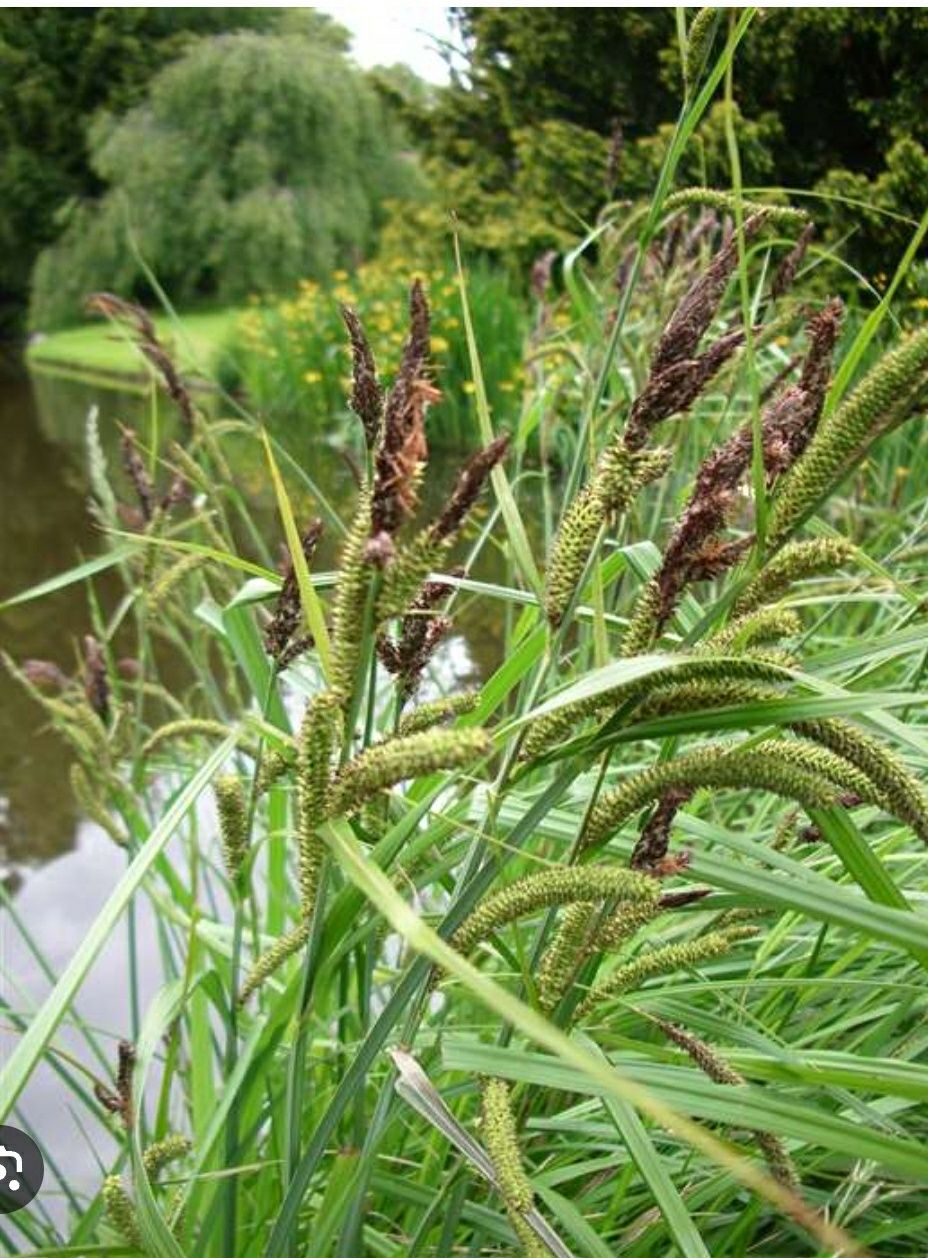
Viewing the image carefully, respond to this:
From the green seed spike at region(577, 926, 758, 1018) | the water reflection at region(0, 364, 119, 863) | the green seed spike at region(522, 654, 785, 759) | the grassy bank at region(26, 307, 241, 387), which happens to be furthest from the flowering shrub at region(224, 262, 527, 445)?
the green seed spike at region(522, 654, 785, 759)

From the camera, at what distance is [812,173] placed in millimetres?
6516

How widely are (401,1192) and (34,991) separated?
2209mm

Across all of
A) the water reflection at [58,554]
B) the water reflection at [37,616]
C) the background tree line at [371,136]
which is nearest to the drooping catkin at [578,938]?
the background tree line at [371,136]

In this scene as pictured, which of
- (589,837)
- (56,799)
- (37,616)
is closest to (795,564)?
(589,837)

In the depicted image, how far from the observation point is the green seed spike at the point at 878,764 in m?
0.66

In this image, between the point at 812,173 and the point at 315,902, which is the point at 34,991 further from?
the point at 812,173

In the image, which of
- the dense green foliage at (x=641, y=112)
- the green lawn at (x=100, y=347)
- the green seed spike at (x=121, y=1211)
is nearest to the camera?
the green seed spike at (x=121, y=1211)

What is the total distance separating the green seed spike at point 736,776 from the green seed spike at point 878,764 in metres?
0.02

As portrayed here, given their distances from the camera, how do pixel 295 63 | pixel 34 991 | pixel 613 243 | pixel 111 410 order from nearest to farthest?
pixel 613 243
pixel 34 991
pixel 111 410
pixel 295 63

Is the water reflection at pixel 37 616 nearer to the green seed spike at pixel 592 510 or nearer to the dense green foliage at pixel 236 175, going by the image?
the green seed spike at pixel 592 510

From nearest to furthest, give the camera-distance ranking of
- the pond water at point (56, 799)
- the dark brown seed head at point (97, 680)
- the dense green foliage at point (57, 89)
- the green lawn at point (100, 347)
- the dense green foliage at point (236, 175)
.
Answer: the dark brown seed head at point (97, 680) < the pond water at point (56, 799) < the green lawn at point (100, 347) < the dense green foliage at point (236, 175) < the dense green foliage at point (57, 89)

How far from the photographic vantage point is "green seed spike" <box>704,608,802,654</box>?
2.30 feet

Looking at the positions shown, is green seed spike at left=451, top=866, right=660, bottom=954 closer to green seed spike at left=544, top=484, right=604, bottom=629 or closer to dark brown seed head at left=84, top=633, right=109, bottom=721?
green seed spike at left=544, top=484, right=604, bottom=629

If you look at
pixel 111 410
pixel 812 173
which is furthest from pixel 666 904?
pixel 111 410
